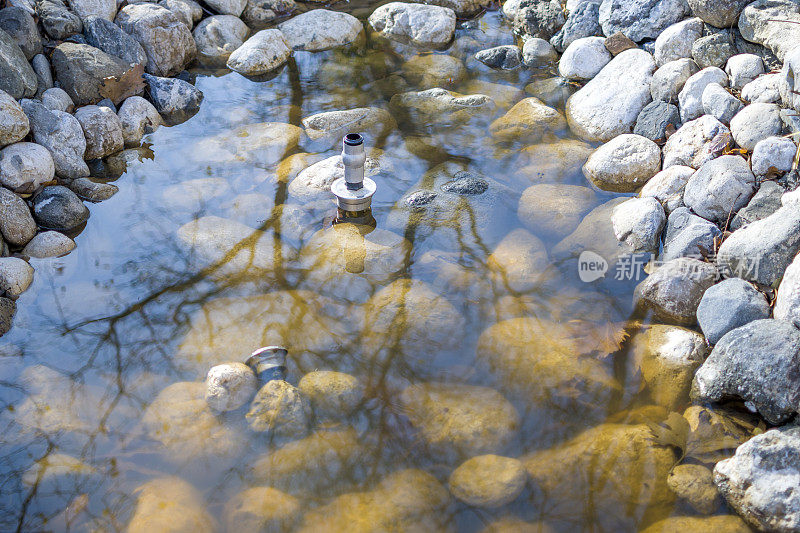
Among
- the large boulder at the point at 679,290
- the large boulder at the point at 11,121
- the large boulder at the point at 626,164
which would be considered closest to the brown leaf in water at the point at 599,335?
the large boulder at the point at 679,290

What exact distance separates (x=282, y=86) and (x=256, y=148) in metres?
1.54

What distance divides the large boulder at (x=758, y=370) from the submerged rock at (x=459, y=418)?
4.19 ft

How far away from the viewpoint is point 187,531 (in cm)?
313

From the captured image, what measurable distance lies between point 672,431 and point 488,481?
1.21 meters

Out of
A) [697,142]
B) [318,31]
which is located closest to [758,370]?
[697,142]

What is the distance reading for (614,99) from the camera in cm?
625

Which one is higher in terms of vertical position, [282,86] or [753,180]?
[753,180]

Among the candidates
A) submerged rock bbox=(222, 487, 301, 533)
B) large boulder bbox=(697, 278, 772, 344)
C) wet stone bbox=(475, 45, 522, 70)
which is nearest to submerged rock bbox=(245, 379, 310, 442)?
submerged rock bbox=(222, 487, 301, 533)

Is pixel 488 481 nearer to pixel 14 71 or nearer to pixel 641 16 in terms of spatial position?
pixel 14 71

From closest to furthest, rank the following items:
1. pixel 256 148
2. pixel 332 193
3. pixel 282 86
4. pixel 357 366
→ pixel 357 366
pixel 332 193
pixel 256 148
pixel 282 86

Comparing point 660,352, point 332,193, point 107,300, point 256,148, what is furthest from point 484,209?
point 107,300

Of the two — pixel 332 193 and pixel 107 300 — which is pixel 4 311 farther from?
pixel 332 193

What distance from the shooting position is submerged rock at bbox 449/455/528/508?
3270mm

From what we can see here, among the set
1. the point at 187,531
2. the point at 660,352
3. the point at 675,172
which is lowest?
the point at 187,531
